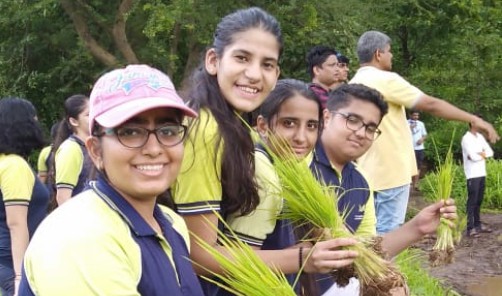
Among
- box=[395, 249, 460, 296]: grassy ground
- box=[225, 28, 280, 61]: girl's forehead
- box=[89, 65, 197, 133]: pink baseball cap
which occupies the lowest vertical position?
box=[395, 249, 460, 296]: grassy ground

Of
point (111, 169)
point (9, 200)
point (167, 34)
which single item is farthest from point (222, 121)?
point (167, 34)

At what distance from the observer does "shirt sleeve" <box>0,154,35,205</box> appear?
11.1ft

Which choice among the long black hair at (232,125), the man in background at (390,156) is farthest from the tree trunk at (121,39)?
the long black hair at (232,125)

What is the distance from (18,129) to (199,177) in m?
1.84

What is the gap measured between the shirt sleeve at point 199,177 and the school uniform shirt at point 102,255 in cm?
35

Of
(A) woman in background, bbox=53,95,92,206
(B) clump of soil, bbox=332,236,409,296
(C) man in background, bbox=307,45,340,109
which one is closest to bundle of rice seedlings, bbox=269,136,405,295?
(B) clump of soil, bbox=332,236,409,296

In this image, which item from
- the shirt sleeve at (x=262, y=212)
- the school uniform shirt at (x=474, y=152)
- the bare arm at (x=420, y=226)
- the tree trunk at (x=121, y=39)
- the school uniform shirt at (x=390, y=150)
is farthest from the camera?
the tree trunk at (x=121, y=39)

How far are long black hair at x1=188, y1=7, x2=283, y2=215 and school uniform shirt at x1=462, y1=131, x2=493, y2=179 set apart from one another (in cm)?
733

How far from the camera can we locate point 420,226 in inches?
112

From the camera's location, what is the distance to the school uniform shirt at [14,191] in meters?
3.39

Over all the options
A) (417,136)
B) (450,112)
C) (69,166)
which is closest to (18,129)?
(69,166)

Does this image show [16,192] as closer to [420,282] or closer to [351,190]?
[351,190]

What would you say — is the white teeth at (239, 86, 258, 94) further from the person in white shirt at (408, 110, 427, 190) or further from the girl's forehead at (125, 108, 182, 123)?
the person in white shirt at (408, 110, 427, 190)

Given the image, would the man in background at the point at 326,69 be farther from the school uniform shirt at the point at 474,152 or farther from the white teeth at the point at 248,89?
the school uniform shirt at the point at 474,152
